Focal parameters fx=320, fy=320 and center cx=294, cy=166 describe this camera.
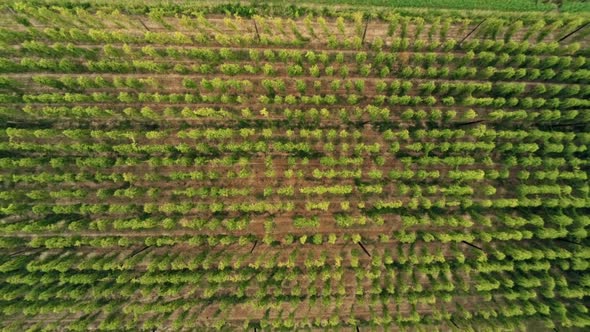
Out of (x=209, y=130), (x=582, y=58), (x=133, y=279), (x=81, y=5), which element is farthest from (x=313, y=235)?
(x=81, y=5)

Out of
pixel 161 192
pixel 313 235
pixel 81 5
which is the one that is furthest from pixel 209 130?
pixel 81 5

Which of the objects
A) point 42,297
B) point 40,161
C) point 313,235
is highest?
point 40,161

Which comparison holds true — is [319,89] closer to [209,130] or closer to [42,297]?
[209,130]

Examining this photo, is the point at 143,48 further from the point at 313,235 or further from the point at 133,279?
the point at 313,235

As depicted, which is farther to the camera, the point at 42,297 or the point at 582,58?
the point at 582,58

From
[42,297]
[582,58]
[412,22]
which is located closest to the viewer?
[42,297]

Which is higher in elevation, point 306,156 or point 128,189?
point 306,156

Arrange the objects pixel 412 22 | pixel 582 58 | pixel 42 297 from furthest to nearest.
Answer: pixel 412 22, pixel 582 58, pixel 42 297
